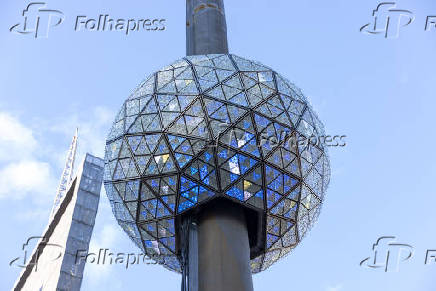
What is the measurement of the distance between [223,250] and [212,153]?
3.43 m

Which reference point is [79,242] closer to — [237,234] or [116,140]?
[116,140]

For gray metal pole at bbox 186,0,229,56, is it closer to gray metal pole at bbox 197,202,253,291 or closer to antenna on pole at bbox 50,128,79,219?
gray metal pole at bbox 197,202,253,291

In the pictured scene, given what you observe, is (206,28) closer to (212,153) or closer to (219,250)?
(212,153)

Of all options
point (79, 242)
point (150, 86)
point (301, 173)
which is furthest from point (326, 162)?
point (79, 242)

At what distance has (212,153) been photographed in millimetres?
20359

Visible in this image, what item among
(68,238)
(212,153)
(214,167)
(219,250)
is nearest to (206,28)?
(212,153)

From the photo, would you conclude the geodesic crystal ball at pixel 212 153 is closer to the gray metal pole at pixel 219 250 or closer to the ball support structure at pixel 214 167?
the ball support structure at pixel 214 167

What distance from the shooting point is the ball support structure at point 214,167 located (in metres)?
20.3

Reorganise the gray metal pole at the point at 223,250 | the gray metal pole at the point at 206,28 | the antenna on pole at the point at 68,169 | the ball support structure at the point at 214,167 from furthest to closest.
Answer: the antenna on pole at the point at 68,169 < the gray metal pole at the point at 206,28 < the ball support structure at the point at 214,167 < the gray metal pole at the point at 223,250

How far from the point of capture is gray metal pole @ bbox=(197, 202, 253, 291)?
18.4 m

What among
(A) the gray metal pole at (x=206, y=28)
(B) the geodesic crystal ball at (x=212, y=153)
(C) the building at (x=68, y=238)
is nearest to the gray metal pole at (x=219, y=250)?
(B) the geodesic crystal ball at (x=212, y=153)

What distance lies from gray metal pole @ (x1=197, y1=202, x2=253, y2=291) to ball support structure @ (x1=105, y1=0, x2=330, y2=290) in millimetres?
41

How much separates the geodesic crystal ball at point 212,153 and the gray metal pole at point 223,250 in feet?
2.14

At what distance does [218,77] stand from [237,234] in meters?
6.01
